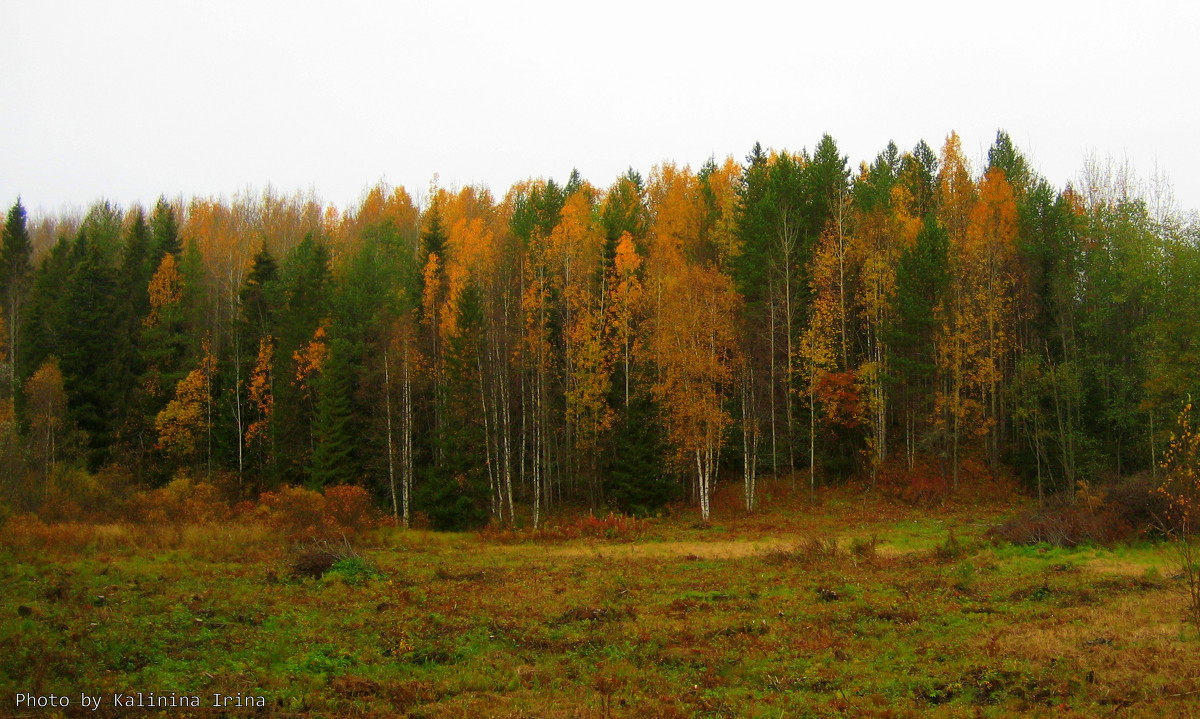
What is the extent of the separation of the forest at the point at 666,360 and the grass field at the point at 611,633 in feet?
45.3

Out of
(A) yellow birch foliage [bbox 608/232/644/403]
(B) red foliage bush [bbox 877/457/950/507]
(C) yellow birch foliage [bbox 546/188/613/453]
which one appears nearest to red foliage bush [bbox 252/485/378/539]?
(C) yellow birch foliage [bbox 546/188/613/453]

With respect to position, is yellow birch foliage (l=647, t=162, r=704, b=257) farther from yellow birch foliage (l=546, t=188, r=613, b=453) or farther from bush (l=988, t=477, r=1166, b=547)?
bush (l=988, t=477, r=1166, b=547)

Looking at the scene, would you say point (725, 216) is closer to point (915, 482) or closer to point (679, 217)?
point (679, 217)

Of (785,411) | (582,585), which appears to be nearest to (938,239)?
(785,411)

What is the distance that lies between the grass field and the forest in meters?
13.8

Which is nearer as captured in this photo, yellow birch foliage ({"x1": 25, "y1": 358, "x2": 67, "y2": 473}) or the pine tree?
yellow birch foliage ({"x1": 25, "y1": 358, "x2": 67, "y2": 473})

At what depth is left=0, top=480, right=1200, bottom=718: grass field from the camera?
9.02 m

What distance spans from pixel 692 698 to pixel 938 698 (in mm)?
2941

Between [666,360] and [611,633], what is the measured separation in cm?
2320

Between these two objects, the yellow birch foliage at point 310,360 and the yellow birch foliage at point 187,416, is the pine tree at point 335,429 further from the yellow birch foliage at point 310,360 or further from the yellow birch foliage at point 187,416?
the yellow birch foliage at point 187,416

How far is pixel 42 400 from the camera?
1518 inches

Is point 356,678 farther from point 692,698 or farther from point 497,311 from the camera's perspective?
point 497,311

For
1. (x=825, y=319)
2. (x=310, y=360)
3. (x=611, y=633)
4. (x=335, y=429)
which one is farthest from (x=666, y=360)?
(x=611, y=633)

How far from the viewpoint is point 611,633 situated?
12820mm
